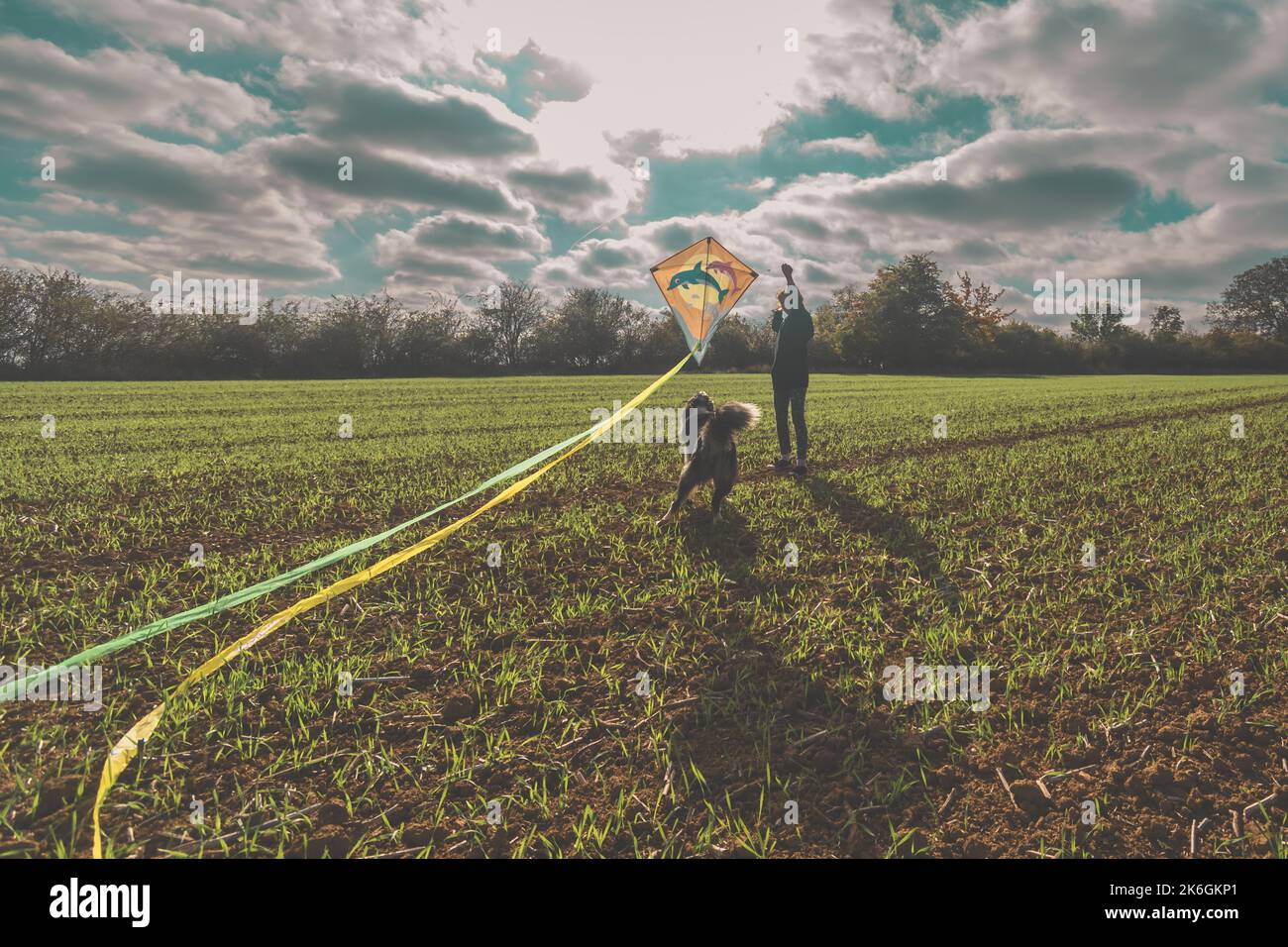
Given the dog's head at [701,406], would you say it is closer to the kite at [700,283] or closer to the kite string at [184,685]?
the kite at [700,283]

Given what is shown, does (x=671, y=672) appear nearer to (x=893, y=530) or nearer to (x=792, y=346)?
(x=893, y=530)

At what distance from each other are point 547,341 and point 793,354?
59.9 m

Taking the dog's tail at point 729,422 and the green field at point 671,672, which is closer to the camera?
the green field at point 671,672

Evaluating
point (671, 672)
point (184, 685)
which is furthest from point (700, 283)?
point (184, 685)

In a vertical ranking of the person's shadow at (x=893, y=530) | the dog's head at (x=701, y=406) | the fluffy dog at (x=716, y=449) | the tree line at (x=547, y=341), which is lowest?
the person's shadow at (x=893, y=530)

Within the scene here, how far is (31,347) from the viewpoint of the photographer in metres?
43.6

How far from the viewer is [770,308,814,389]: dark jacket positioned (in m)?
8.38

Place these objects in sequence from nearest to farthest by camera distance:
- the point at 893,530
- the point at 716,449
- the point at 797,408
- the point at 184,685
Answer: the point at 184,685 → the point at 716,449 → the point at 893,530 → the point at 797,408

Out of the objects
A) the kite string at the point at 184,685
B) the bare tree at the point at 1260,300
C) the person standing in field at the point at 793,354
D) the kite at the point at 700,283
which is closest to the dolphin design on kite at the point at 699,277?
the kite at the point at 700,283

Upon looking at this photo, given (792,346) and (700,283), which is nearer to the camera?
(700,283)

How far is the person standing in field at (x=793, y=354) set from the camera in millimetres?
8344

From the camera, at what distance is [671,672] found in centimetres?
379

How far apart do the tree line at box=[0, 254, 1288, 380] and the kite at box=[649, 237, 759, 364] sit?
50278mm

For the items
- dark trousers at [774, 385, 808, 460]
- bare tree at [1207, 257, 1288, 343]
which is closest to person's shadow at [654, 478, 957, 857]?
dark trousers at [774, 385, 808, 460]
